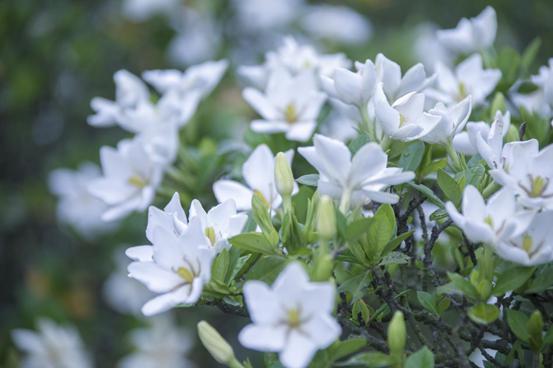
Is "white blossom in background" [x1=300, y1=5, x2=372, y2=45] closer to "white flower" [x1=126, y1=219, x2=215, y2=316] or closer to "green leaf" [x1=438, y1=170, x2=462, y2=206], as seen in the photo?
"green leaf" [x1=438, y1=170, x2=462, y2=206]

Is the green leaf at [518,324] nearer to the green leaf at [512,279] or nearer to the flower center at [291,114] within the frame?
the green leaf at [512,279]

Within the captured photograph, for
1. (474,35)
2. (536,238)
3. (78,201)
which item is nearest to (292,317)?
(536,238)

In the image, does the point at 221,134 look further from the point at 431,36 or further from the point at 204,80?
the point at 431,36

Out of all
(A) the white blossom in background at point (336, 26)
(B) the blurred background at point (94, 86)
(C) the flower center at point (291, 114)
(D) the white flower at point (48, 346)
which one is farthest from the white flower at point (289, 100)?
(A) the white blossom in background at point (336, 26)

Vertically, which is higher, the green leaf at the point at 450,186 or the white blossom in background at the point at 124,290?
the green leaf at the point at 450,186

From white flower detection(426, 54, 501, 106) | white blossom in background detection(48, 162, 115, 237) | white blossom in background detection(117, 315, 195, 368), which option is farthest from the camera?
white blossom in background detection(48, 162, 115, 237)

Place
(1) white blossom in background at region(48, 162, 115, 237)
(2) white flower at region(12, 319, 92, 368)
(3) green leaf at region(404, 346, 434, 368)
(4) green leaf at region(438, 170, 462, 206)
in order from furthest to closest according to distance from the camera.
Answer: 1. (1) white blossom in background at region(48, 162, 115, 237)
2. (2) white flower at region(12, 319, 92, 368)
3. (4) green leaf at region(438, 170, 462, 206)
4. (3) green leaf at region(404, 346, 434, 368)

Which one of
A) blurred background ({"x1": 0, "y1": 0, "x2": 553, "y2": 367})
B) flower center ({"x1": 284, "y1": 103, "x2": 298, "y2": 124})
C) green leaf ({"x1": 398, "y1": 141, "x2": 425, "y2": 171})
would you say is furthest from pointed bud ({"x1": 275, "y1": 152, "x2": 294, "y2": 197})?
blurred background ({"x1": 0, "y1": 0, "x2": 553, "y2": 367})
